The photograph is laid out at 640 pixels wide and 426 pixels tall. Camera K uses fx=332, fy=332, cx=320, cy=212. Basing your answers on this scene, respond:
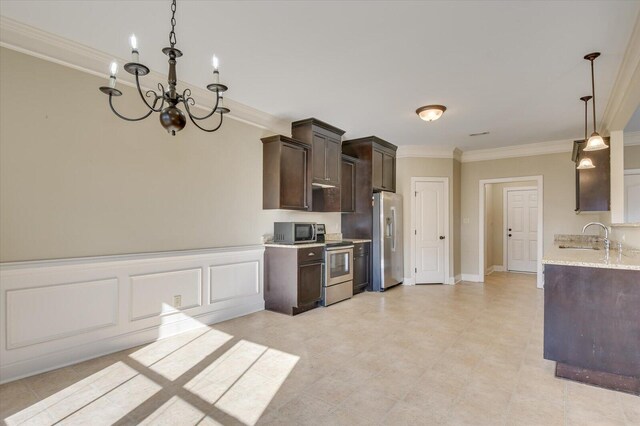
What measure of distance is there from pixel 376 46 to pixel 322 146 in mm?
2195

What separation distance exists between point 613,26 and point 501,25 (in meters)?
0.82

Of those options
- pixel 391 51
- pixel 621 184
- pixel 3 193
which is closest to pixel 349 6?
pixel 391 51

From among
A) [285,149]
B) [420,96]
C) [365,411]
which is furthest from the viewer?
[285,149]

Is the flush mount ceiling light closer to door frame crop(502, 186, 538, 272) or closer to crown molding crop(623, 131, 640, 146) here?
crown molding crop(623, 131, 640, 146)

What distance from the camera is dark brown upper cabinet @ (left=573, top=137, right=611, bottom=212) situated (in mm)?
4387

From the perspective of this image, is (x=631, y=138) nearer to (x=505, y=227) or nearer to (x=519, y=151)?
(x=519, y=151)

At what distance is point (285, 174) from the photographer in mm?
4480

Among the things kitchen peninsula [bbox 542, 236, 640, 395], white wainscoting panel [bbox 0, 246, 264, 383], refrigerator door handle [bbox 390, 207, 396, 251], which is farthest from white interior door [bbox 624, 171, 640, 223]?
white wainscoting panel [bbox 0, 246, 264, 383]

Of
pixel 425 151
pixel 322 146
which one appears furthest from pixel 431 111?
pixel 425 151

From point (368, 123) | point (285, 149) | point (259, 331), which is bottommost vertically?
point (259, 331)

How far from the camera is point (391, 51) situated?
2861 millimetres

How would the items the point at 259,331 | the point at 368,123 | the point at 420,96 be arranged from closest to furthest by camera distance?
the point at 259,331, the point at 420,96, the point at 368,123

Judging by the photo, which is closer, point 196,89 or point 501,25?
point 501,25

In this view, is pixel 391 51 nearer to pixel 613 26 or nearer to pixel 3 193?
pixel 613 26
